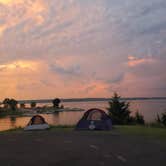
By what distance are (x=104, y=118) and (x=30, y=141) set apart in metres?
6.63

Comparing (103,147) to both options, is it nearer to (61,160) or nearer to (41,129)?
(61,160)

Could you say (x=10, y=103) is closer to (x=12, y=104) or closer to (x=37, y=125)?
(x=12, y=104)

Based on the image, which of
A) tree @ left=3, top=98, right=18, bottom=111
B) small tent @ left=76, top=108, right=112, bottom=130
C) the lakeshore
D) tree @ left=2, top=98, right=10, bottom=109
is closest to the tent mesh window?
small tent @ left=76, top=108, right=112, bottom=130

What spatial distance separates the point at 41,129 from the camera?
1897 cm

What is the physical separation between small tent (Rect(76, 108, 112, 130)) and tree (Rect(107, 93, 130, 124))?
10541mm

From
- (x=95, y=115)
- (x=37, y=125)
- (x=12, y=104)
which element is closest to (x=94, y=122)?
(x=95, y=115)

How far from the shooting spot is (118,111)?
98.1ft

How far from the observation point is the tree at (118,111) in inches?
1158

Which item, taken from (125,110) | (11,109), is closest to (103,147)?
(125,110)

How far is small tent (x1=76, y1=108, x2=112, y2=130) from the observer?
17.9m

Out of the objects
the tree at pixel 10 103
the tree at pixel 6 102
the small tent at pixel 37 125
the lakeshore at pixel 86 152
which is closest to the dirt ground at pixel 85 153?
the lakeshore at pixel 86 152

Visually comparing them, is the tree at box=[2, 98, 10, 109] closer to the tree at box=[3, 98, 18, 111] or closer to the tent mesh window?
the tree at box=[3, 98, 18, 111]

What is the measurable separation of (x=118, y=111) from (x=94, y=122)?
A: 12079 millimetres

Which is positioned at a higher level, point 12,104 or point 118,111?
point 12,104
